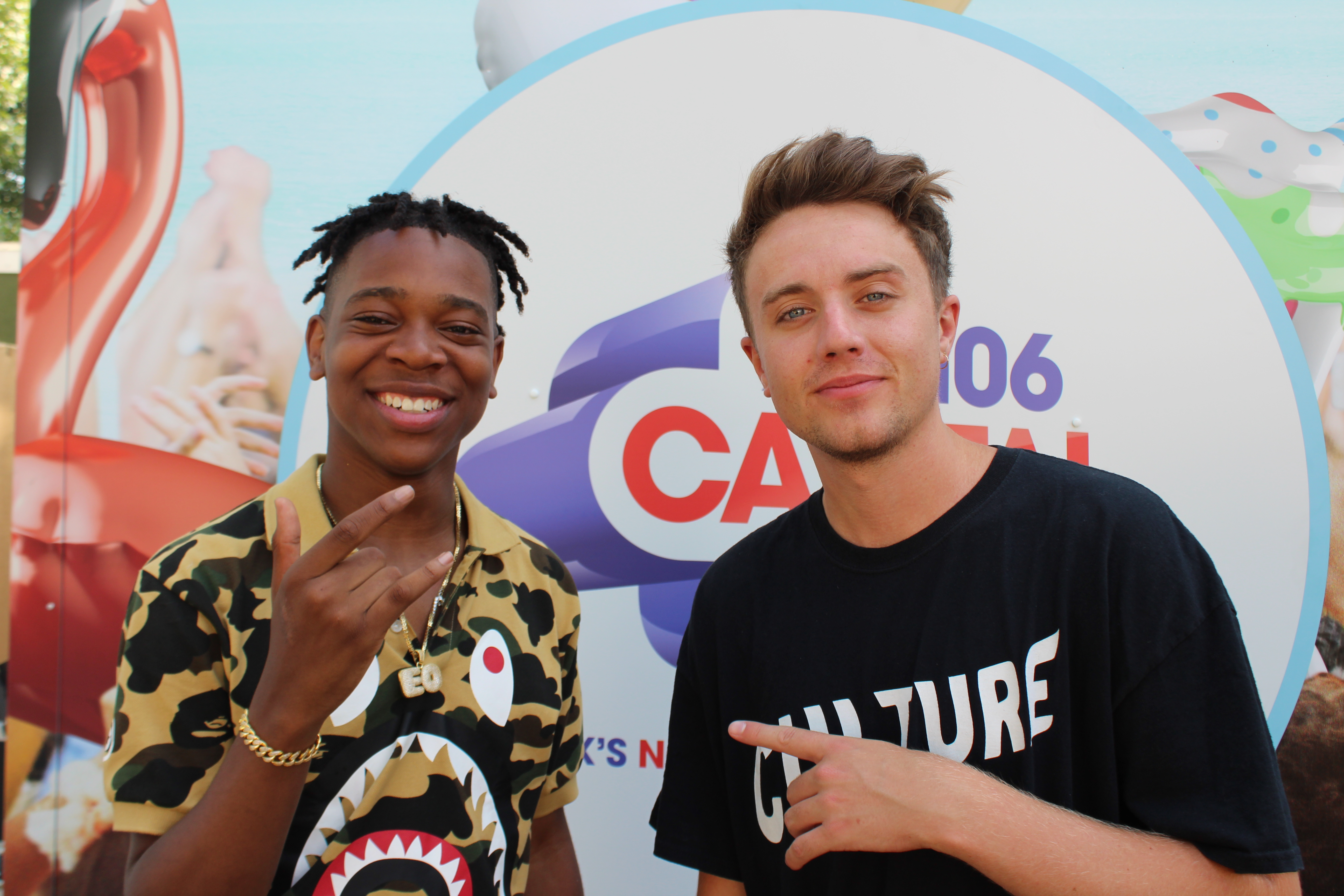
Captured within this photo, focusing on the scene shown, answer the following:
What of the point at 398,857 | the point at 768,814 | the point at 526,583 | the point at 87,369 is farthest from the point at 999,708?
the point at 87,369

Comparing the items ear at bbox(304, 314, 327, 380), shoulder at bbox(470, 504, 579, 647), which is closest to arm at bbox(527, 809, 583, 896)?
shoulder at bbox(470, 504, 579, 647)

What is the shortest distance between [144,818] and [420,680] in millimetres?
383

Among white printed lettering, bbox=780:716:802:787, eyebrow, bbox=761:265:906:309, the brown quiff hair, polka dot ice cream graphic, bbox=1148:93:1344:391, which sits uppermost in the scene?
polka dot ice cream graphic, bbox=1148:93:1344:391

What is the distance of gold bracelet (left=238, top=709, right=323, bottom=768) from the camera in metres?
0.90

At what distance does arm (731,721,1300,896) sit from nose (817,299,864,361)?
0.57 m

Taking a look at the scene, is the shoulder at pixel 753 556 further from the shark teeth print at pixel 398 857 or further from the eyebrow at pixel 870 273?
the shark teeth print at pixel 398 857

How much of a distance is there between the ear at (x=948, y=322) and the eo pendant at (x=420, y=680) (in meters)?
1.02

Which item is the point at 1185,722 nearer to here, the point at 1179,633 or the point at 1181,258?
the point at 1179,633

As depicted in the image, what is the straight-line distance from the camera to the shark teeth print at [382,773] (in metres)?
1.08

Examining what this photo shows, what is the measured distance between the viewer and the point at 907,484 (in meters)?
1.18

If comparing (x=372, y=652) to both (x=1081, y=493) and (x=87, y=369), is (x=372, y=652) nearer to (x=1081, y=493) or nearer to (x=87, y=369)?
(x=1081, y=493)

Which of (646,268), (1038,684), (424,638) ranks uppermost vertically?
(646,268)

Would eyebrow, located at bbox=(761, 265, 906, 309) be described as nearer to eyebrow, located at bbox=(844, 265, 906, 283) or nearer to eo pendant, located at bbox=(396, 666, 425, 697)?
eyebrow, located at bbox=(844, 265, 906, 283)

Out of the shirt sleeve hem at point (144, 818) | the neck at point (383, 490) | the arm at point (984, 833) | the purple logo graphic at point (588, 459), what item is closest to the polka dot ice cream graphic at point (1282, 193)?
the purple logo graphic at point (588, 459)
